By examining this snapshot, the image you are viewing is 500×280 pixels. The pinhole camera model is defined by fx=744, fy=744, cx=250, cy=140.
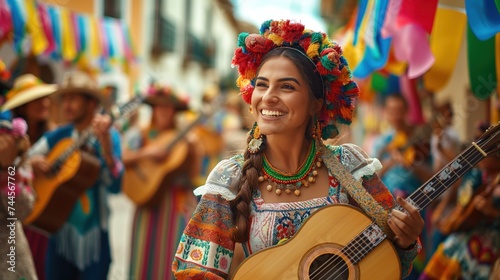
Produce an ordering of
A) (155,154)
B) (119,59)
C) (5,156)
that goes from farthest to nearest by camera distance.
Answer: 1. (119,59)
2. (155,154)
3. (5,156)

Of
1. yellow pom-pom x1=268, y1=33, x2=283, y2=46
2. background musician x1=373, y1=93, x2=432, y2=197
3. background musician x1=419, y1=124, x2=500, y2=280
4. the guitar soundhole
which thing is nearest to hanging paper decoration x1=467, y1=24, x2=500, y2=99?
background musician x1=419, y1=124, x2=500, y2=280

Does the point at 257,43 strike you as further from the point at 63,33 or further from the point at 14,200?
the point at 63,33

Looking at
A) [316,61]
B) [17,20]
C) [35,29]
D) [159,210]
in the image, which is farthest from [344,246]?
[35,29]

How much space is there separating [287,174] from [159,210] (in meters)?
4.09

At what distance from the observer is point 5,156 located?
4.10 meters

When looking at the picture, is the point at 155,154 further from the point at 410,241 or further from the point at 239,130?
the point at 239,130

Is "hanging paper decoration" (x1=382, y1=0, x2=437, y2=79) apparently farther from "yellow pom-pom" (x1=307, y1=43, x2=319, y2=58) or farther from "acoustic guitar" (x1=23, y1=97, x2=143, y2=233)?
"acoustic guitar" (x1=23, y1=97, x2=143, y2=233)

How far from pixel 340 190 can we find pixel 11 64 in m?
5.22

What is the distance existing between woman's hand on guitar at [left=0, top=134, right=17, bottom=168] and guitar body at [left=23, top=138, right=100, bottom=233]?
1.62m

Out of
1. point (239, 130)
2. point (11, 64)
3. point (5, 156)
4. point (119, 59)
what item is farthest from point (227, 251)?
point (239, 130)

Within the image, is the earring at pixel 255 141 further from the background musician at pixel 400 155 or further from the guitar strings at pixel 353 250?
the background musician at pixel 400 155

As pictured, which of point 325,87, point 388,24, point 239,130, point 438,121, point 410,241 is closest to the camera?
point 410,241

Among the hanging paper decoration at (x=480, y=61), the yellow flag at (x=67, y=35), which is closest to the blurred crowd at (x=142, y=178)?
the hanging paper decoration at (x=480, y=61)

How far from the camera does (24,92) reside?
585 cm
